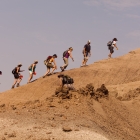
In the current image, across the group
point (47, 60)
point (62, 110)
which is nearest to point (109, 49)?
point (47, 60)

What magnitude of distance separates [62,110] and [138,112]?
12.9ft

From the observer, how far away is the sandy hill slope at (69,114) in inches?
347

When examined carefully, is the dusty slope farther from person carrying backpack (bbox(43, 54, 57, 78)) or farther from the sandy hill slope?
person carrying backpack (bbox(43, 54, 57, 78))

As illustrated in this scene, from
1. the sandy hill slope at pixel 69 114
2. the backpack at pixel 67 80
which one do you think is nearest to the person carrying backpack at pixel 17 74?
the sandy hill slope at pixel 69 114

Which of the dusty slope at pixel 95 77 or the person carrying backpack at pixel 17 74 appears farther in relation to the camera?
the person carrying backpack at pixel 17 74

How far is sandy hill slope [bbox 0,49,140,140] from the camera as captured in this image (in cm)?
882

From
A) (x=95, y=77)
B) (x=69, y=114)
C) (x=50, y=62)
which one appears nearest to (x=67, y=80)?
(x=69, y=114)

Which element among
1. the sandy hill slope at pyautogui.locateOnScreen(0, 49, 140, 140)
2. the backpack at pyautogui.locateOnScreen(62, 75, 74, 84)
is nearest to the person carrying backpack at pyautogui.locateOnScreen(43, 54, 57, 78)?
the sandy hill slope at pyautogui.locateOnScreen(0, 49, 140, 140)

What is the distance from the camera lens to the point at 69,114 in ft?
34.4

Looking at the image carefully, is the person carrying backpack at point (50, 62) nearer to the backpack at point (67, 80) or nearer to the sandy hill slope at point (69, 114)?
the sandy hill slope at point (69, 114)

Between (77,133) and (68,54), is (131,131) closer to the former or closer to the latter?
(77,133)

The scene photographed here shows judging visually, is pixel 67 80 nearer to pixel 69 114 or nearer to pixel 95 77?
pixel 69 114

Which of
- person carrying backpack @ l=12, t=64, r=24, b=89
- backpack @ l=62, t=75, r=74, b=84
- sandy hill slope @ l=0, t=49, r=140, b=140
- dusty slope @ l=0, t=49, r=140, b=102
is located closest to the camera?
sandy hill slope @ l=0, t=49, r=140, b=140

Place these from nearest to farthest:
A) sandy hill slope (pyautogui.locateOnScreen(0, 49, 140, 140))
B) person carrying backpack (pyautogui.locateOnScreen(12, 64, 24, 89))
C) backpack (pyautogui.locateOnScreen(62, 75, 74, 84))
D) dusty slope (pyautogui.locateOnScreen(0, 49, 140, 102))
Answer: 1. sandy hill slope (pyautogui.locateOnScreen(0, 49, 140, 140))
2. backpack (pyautogui.locateOnScreen(62, 75, 74, 84))
3. dusty slope (pyautogui.locateOnScreen(0, 49, 140, 102))
4. person carrying backpack (pyautogui.locateOnScreen(12, 64, 24, 89))
